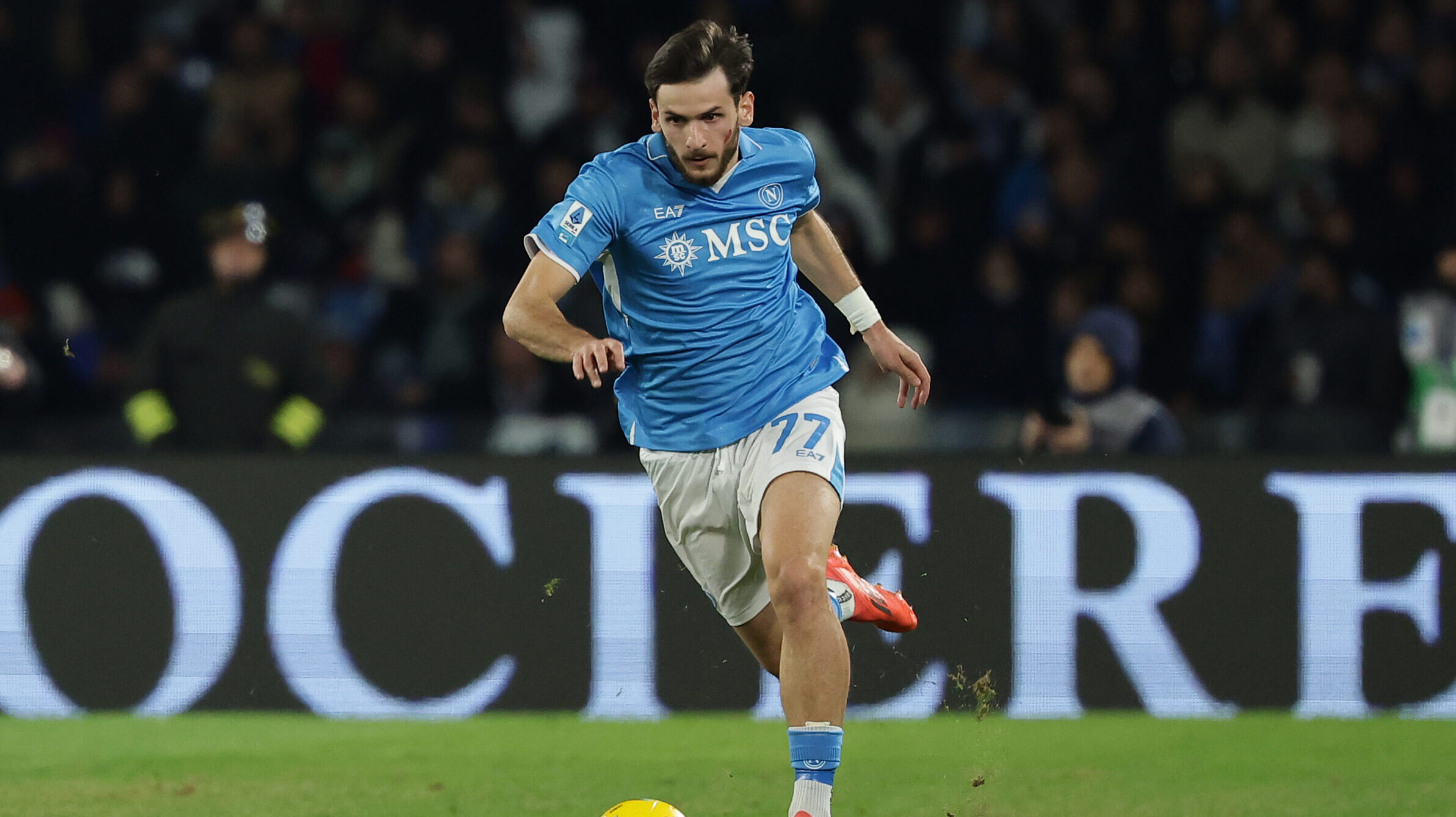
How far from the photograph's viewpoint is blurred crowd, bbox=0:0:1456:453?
8875mm

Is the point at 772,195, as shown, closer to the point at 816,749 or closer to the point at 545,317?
the point at 545,317

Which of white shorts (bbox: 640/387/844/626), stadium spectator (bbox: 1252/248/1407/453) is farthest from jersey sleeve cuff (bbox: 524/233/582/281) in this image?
stadium spectator (bbox: 1252/248/1407/453)

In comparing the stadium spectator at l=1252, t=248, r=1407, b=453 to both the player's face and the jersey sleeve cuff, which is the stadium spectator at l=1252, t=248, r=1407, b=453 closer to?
the player's face

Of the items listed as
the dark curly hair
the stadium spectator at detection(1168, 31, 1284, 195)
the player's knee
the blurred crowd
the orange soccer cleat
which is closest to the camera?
the player's knee

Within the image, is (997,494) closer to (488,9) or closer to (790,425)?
(790,425)

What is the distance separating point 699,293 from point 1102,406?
10.5ft

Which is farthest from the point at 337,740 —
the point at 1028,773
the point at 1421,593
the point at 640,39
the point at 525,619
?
the point at 640,39

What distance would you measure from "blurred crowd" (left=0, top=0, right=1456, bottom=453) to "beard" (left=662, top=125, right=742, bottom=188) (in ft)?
13.5

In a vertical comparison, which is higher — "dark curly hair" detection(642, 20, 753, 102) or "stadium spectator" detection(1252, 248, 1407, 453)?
"dark curly hair" detection(642, 20, 753, 102)

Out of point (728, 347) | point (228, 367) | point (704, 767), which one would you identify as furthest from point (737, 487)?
point (228, 367)

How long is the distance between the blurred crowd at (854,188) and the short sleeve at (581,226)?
4.18 m

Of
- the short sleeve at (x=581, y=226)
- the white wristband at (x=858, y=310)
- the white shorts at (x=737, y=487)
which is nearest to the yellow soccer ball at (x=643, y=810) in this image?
the white shorts at (x=737, y=487)

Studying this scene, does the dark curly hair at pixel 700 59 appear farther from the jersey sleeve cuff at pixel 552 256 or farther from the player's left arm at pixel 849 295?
the player's left arm at pixel 849 295

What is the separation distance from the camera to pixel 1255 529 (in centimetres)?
674
